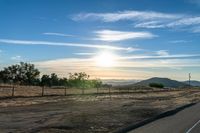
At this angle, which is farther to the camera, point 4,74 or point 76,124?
point 4,74

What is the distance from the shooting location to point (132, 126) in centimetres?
2144

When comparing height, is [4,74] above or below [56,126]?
above

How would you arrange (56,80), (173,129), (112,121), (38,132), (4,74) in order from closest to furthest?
(38,132)
(173,129)
(112,121)
(4,74)
(56,80)

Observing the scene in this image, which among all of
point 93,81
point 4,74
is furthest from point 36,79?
point 93,81

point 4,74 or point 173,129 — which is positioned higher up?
point 4,74

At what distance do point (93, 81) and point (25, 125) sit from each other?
108239 mm

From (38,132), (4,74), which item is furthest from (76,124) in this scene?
(4,74)

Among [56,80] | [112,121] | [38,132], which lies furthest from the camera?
[56,80]

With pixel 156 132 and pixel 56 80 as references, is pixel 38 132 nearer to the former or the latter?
pixel 156 132

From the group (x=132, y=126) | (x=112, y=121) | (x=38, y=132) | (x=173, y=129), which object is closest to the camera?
(x=38, y=132)

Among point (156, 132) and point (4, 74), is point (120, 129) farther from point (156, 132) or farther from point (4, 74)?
point (4, 74)

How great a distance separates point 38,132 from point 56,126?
2647 mm

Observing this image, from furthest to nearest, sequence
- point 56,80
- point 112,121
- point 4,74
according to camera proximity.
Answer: point 56,80
point 4,74
point 112,121

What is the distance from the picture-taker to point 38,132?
1777 centimetres
